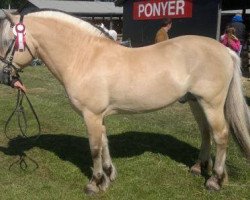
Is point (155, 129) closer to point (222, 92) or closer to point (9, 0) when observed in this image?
point (222, 92)

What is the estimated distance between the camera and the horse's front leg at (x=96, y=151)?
171 inches

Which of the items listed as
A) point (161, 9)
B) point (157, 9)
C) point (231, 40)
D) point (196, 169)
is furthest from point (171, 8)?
point (196, 169)

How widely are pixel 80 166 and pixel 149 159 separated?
98 cm

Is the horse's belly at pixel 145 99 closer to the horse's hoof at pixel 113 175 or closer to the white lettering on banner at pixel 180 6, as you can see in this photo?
the horse's hoof at pixel 113 175

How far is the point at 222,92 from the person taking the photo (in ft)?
14.9

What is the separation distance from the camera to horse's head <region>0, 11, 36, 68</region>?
4227mm

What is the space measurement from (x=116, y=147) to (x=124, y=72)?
2.10m

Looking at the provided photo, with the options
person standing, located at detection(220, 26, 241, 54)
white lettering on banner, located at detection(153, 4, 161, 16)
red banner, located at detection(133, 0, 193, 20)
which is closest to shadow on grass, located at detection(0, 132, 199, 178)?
person standing, located at detection(220, 26, 241, 54)

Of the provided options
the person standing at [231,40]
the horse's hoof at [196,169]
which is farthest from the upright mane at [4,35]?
the person standing at [231,40]

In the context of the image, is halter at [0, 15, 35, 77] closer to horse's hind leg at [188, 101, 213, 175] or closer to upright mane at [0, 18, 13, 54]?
upright mane at [0, 18, 13, 54]

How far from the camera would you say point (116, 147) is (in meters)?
6.19

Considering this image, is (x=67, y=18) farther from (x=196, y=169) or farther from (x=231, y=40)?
(x=231, y=40)

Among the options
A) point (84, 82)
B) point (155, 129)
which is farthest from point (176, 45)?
point (155, 129)

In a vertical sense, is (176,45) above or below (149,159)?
above
